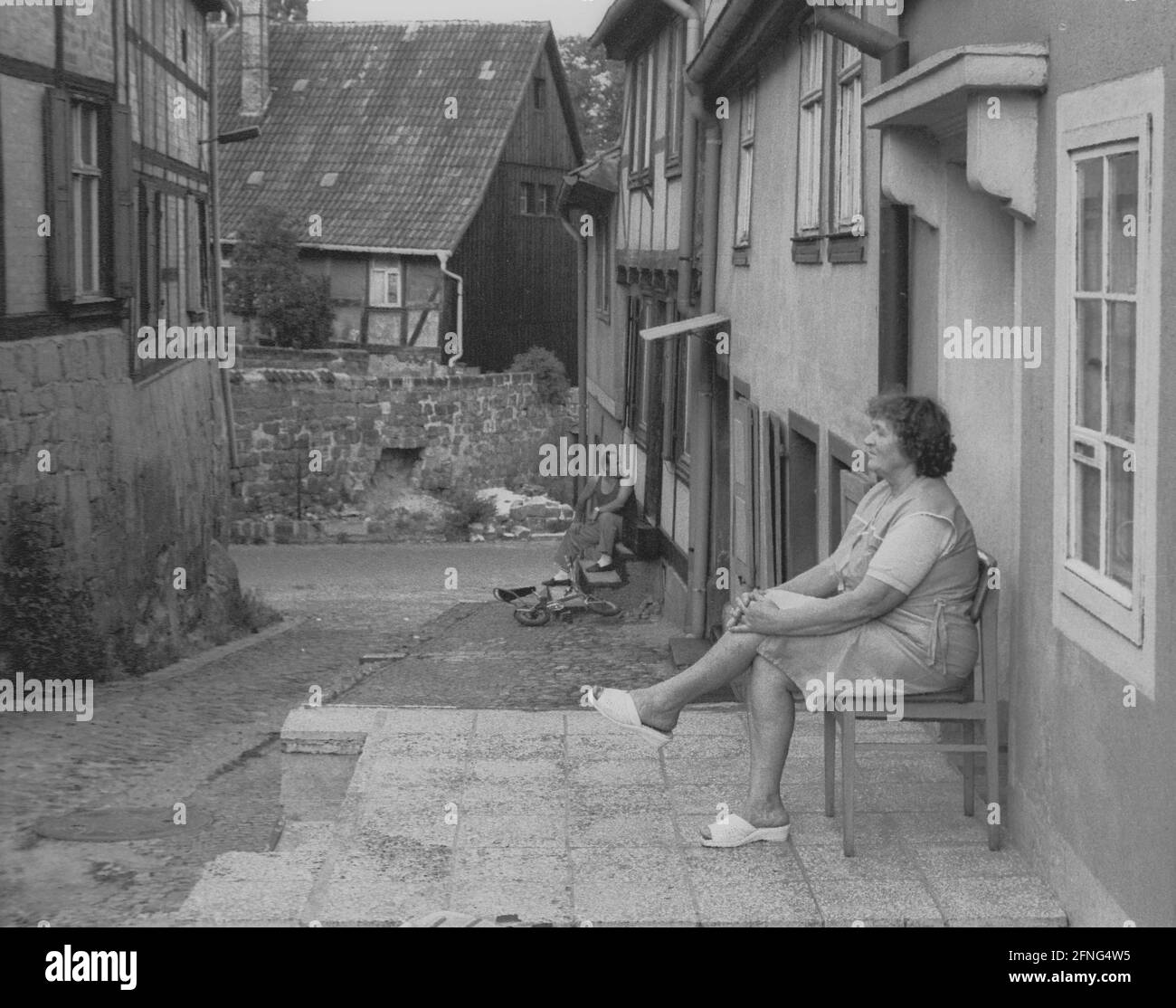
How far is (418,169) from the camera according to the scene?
30.1 m

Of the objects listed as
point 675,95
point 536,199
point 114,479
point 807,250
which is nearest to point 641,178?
point 675,95

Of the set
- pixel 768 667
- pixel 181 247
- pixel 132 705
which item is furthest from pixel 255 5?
pixel 768 667

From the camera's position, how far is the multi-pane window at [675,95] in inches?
591

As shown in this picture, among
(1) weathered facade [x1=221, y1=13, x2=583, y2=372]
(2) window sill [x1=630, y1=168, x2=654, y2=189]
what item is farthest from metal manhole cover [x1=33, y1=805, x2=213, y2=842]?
(1) weathered facade [x1=221, y1=13, x2=583, y2=372]

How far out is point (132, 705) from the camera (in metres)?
10.1

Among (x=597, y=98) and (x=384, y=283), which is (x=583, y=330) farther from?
(x=597, y=98)

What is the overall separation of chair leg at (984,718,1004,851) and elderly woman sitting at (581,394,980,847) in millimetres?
163

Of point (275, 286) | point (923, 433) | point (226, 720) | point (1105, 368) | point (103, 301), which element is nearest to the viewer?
point (1105, 368)

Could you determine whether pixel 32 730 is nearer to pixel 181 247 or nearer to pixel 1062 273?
pixel 1062 273

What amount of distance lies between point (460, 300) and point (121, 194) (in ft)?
54.1

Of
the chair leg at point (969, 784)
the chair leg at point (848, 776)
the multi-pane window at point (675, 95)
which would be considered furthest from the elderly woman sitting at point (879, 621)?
the multi-pane window at point (675, 95)

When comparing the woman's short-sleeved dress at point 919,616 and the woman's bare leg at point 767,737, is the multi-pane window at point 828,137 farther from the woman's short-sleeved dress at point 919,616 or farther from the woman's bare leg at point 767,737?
the woman's bare leg at point 767,737

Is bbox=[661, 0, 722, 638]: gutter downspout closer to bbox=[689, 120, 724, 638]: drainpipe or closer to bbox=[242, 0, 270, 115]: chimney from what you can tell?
bbox=[689, 120, 724, 638]: drainpipe

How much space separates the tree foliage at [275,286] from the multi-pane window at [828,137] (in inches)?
767
